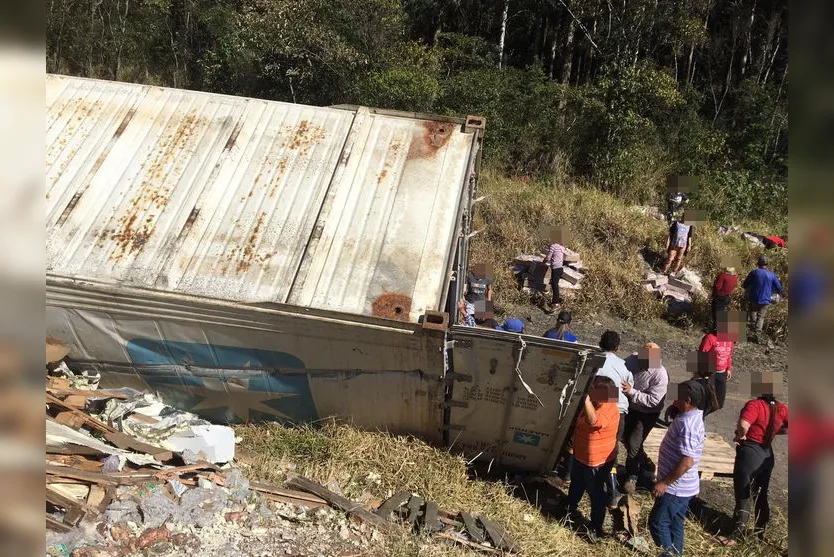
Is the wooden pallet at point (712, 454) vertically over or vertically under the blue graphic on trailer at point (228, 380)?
under

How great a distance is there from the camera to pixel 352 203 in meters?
5.21

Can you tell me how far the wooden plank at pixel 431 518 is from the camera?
171 inches

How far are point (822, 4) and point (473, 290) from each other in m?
6.28

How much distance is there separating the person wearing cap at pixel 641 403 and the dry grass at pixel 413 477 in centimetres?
33

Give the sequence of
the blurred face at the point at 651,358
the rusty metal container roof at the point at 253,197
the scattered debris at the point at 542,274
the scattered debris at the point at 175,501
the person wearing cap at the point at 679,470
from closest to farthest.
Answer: the scattered debris at the point at 175,501 < the person wearing cap at the point at 679,470 < the rusty metal container roof at the point at 253,197 < the blurred face at the point at 651,358 < the scattered debris at the point at 542,274

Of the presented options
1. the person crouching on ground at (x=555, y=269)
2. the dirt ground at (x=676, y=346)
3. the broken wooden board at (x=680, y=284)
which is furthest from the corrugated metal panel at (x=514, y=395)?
the broken wooden board at (x=680, y=284)

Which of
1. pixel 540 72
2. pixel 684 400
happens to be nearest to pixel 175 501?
pixel 684 400

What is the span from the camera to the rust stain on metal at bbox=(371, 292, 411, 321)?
14.8ft

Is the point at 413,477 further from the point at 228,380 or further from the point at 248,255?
the point at 248,255

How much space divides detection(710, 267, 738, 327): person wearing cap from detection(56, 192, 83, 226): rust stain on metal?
728 cm

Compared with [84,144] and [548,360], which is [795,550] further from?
[84,144]

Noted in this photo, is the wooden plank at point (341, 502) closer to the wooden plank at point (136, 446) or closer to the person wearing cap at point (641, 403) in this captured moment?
the wooden plank at point (136, 446)

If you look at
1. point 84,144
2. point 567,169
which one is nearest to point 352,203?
point 84,144

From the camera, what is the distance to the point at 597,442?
177 inches
